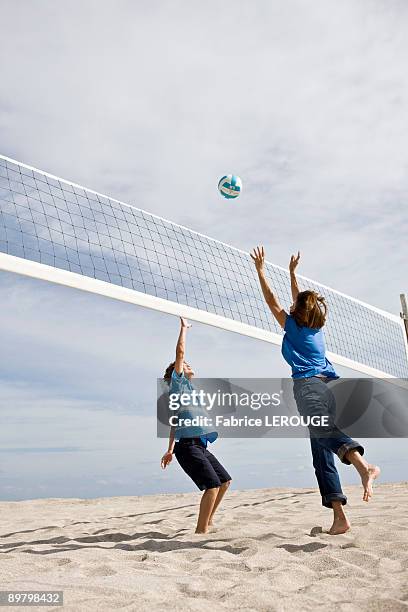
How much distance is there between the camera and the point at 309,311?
350 cm

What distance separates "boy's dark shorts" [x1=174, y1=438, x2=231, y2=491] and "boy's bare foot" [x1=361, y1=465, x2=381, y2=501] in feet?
3.87

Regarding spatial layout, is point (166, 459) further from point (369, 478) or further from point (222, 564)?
point (369, 478)

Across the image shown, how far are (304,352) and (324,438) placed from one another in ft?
1.74

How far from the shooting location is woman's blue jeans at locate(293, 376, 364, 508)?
3.31 meters

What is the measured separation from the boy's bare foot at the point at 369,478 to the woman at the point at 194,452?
118cm

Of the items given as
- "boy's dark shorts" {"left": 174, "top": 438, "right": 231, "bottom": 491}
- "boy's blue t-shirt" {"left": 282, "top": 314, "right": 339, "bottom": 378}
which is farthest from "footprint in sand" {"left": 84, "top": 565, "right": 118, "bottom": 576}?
"boy's blue t-shirt" {"left": 282, "top": 314, "right": 339, "bottom": 378}

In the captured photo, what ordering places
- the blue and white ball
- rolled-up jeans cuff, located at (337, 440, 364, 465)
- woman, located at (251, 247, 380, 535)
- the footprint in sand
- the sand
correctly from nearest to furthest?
the sand
the footprint in sand
rolled-up jeans cuff, located at (337, 440, 364, 465)
woman, located at (251, 247, 380, 535)
the blue and white ball

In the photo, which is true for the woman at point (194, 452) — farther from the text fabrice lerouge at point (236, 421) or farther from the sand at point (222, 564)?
the sand at point (222, 564)

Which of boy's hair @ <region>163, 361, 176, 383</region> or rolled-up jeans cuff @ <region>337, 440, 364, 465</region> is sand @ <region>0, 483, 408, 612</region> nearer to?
rolled-up jeans cuff @ <region>337, 440, 364, 465</region>

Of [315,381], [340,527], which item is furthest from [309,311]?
[340,527]

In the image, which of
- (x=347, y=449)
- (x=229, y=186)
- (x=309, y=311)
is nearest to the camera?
(x=347, y=449)

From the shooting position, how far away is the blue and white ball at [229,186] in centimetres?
609

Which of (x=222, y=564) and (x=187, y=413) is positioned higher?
(x=187, y=413)

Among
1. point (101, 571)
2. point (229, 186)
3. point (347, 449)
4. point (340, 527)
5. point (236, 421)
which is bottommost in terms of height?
point (101, 571)
